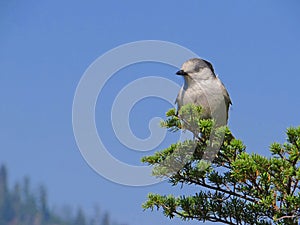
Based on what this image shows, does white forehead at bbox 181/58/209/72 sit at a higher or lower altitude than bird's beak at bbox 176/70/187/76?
higher

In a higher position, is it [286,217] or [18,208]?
[18,208]

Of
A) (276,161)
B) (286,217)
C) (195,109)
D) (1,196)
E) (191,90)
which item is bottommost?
(286,217)

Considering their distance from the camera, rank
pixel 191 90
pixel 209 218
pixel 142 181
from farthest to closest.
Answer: pixel 191 90, pixel 142 181, pixel 209 218

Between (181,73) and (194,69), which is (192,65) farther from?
(181,73)

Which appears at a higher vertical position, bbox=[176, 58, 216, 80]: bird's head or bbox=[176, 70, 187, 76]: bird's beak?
bbox=[176, 58, 216, 80]: bird's head

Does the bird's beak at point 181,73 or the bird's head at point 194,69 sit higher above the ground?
the bird's head at point 194,69

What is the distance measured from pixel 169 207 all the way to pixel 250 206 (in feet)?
1.80

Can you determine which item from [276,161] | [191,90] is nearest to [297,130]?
[276,161]

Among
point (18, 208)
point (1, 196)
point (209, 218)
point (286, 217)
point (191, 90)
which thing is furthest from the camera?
point (18, 208)

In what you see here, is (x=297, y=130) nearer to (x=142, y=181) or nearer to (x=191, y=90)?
(x=142, y=181)

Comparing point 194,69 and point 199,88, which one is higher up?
point 194,69

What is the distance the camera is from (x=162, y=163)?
4762 millimetres

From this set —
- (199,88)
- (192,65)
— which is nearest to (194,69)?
(192,65)

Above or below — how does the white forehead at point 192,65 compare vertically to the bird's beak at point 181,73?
above
